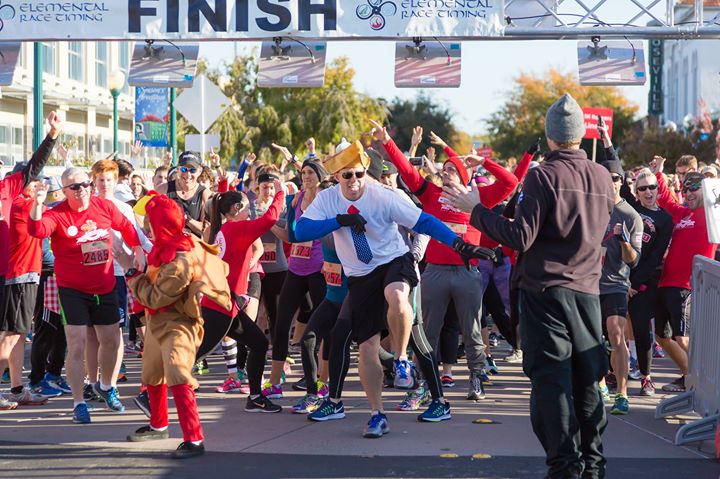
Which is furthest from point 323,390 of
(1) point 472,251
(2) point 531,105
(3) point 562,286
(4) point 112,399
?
(2) point 531,105

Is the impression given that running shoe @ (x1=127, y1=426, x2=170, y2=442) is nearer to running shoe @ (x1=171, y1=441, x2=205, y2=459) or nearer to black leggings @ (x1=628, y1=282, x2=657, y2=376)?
running shoe @ (x1=171, y1=441, x2=205, y2=459)

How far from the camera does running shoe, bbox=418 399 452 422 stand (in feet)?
27.1

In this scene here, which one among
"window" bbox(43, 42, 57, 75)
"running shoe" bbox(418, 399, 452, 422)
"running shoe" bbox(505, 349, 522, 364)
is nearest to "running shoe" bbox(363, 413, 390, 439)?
"running shoe" bbox(418, 399, 452, 422)

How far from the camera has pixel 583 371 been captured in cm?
625

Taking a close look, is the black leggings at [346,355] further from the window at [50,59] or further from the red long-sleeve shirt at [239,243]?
the window at [50,59]

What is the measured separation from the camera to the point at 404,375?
9305 millimetres

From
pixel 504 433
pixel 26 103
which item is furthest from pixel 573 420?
pixel 26 103

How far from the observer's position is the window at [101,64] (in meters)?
40.2

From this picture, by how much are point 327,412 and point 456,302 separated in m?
1.66

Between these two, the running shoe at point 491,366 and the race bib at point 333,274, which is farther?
the running shoe at point 491,366

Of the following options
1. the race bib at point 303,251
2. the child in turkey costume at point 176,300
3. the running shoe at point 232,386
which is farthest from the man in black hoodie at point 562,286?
the running shoe at point 232,386

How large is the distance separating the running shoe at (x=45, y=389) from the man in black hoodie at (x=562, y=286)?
Answer: 4.87 meters

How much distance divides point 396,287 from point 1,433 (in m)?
3.04

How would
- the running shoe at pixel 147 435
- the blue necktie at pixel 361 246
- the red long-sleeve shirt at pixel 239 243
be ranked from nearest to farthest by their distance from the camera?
the running shoe at pixel 147 435, the blue necktie at pixel 361 246, the red long-sleeve shirt at pixel 239 243
